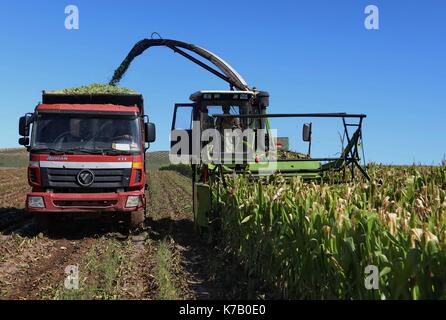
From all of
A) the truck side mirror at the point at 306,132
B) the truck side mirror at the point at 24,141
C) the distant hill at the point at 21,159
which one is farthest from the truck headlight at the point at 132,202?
the distant hill at the point at 21,159

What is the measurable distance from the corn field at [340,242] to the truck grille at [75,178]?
2.90 m

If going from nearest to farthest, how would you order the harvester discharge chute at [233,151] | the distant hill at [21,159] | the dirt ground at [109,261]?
the dirt ground at [109,261] < the harvester discharge chute at [233,151] < the distant hill at [21,159]

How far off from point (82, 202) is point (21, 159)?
57.5 meters

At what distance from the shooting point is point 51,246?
30.7ft

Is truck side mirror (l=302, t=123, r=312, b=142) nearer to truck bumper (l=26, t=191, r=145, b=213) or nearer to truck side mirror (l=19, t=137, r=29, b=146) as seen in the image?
truck bumper (l=26, t=191, r=145, b=213)

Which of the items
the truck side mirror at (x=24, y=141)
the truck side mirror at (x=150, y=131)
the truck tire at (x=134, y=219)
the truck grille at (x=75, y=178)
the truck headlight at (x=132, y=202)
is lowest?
the truck tire at (x=134, y=219)

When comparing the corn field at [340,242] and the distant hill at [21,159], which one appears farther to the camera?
the distant hill at [21,159]

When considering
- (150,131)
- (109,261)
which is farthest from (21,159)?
(109,261)

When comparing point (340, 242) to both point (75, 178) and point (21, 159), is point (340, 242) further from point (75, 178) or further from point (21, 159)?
point (21, 159)

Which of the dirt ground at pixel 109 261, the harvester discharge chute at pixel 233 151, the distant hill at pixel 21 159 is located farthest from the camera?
the distant hill at pixel 21 159

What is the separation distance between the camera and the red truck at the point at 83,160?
31.6ft

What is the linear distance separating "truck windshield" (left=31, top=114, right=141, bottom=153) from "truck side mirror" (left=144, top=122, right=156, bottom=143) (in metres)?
0.44

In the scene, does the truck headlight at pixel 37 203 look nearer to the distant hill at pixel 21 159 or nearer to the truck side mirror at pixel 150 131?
the truck side mirror at pixel 150 131

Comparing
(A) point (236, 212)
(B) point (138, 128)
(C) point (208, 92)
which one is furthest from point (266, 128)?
(A) point (236, 212)
